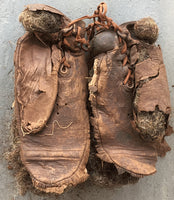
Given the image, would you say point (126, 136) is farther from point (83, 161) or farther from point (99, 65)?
point (99, 65)

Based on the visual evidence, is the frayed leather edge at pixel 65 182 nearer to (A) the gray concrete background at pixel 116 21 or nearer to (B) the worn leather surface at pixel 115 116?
(B) the worn leather surface at pixel 115 116

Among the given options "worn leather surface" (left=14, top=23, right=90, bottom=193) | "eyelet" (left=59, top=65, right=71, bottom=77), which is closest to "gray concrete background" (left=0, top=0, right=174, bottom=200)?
"worn leather surface" (left=14, top=23, right=90, bottom=193)

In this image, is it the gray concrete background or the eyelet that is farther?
the gray concrete background

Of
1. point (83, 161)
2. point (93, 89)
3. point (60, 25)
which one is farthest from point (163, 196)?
point (60, 25)

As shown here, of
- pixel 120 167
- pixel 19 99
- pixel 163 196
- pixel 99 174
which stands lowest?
pixel 163 196

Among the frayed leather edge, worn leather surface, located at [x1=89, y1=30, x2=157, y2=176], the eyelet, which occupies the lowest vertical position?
the frayed leather edge

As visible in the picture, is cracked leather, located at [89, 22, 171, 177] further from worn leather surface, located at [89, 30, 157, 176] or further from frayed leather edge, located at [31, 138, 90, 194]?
frayed leather edge, located at [31, 138, 90, 194]

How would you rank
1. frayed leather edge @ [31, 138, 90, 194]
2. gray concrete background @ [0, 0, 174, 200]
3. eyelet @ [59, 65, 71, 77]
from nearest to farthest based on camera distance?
1. frayed leather edge @ [31, 138, 90, 194]
2. eyelet @ [59, 65, 71, 77]
3. gray concrete background @ [0, 0, 174, 200]
